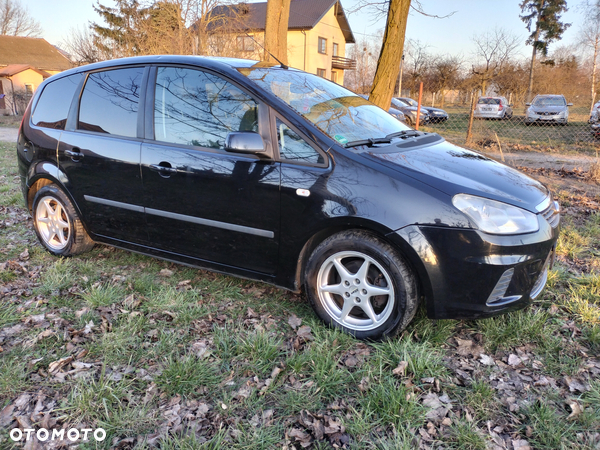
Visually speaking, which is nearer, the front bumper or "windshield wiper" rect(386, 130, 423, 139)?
the front bumper

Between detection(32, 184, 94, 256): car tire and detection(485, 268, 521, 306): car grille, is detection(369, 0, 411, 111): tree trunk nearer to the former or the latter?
detection(32, 184, 94, 256): car tire

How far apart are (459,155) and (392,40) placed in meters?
5.81

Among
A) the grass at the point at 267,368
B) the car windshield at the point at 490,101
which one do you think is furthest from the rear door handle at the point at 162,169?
the car windshield at the point at 490,101

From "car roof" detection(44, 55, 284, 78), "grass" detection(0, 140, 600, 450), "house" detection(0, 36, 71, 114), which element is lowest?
"grass" detection(0, 140, 600, 450)

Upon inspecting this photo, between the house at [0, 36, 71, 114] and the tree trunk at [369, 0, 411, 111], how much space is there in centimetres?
3601

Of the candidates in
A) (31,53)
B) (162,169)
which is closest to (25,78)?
(31,53)

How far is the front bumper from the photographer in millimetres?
2391

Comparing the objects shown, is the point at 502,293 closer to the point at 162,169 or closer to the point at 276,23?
the point at 162,169

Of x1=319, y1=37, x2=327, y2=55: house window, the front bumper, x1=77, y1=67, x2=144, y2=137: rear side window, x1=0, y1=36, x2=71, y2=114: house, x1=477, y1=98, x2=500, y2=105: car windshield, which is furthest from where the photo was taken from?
x1=319, y1=37, x2=327, y2=55: house window

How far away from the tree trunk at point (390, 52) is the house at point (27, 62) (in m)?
36.0

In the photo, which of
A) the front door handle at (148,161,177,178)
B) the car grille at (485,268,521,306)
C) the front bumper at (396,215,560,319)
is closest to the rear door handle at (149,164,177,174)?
the front door handle at (148,161,177,178)

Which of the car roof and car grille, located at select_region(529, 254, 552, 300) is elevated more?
the car roof

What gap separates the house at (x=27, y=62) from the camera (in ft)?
115

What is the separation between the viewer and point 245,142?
271 cm
